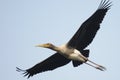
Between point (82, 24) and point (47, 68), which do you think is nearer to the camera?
point (82, 24)

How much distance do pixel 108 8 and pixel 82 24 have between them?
1374 millimetres

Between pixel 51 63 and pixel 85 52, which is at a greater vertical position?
pixel 85 52

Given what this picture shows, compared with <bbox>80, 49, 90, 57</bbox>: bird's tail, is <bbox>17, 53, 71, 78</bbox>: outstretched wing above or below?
below

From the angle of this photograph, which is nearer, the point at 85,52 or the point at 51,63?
the point at 85,52

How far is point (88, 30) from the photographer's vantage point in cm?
2359

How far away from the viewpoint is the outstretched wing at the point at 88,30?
23.4 m

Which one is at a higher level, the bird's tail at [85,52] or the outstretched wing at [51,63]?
the bird's tail at [85,52]

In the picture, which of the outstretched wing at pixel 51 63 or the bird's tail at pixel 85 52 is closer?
the bird's tail at pixel 85 52

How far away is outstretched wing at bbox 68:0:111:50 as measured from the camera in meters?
23.4

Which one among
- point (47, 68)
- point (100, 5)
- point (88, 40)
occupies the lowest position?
point (47, 68)

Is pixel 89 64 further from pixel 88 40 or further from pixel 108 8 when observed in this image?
pixel 108 8

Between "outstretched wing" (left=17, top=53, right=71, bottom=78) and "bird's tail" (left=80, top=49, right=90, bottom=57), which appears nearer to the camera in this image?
"bird's tail" (left=80, top=49, right=90, bottom=57)

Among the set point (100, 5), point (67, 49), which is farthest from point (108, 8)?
point (67, 49)

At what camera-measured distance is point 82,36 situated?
23.7 m
